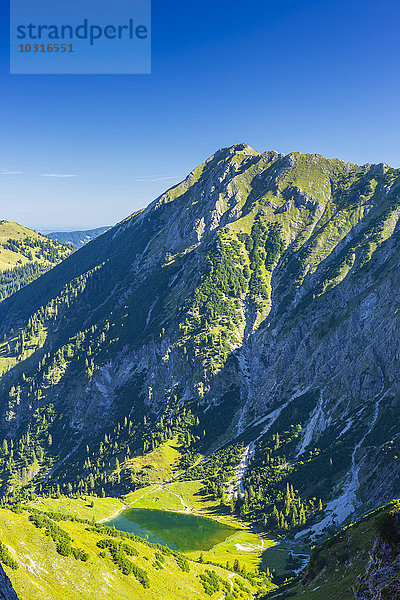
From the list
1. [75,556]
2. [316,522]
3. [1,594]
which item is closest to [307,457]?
[316,522]

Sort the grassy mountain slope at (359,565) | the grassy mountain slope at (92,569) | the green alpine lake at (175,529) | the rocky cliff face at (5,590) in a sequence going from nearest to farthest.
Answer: the rocky cliff face at (5,590) → the grassy mountain slope at (359,565) → the grassy mountain slope at (92,569) → the green alpine lake at (175,529)

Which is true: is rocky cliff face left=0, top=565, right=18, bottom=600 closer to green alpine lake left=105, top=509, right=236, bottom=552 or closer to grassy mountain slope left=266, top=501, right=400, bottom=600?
grassy mountain slope left=266, top=501, right=400, bottom=600

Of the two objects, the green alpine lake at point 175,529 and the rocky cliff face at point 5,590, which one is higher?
the rocky cliff face at point 5,590

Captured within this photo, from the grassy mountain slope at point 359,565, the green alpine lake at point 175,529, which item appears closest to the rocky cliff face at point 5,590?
the grassy mountain slope at point 359,565

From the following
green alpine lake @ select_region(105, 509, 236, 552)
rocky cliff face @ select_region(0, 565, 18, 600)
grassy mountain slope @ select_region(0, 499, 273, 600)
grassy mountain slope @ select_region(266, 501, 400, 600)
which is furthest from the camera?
green alpine lake @ select_region(105, 509, 236, 552)

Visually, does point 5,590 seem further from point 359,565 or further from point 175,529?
point 175,529

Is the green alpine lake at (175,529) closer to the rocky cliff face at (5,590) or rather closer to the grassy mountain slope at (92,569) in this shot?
the grassy mountain slope at (92,569)

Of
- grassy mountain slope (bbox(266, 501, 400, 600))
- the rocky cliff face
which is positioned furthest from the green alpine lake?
the rocky cliff face

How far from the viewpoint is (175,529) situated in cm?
18138

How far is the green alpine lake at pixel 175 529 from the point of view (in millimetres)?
165750

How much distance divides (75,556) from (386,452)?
120190 mm

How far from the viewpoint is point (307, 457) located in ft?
643

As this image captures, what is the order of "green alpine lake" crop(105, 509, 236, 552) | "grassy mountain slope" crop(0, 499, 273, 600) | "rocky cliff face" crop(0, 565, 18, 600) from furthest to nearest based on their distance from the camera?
"green alpine lake" crop(105, 509, 236, 552)
"grassy mountain slope" crop(0, 499, 273, 600)
"rocky cliff face" crop(0, 565, 18, 600)

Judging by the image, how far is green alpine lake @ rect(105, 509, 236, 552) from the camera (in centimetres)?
16575
